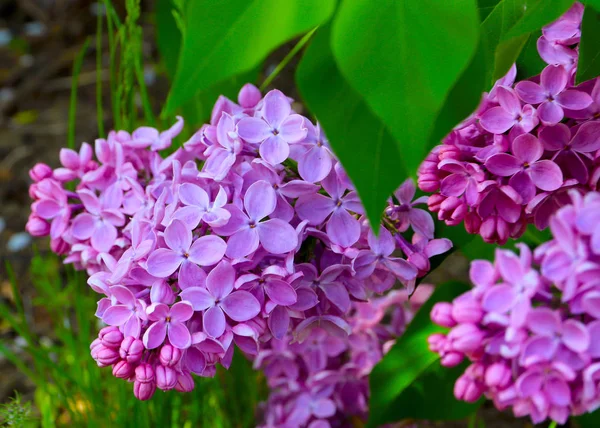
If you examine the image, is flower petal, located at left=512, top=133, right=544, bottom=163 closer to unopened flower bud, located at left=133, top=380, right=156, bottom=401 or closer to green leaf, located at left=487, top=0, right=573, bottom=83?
green leaf, located at left=487, top=0, right=573, bottom=83

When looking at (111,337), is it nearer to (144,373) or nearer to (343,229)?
(144,373)

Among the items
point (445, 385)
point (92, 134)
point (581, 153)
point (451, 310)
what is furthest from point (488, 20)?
point (92, 134)

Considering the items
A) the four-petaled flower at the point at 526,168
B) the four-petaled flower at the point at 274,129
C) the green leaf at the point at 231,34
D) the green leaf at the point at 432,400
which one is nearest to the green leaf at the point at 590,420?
the green leaf at the point at 432,400

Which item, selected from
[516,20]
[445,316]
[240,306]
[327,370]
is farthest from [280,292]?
[327,370]

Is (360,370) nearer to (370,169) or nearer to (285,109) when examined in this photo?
(285,109)

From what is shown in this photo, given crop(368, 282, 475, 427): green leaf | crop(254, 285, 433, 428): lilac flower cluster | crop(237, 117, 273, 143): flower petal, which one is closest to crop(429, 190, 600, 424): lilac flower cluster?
crop(237, 117, 273, 143): flower petal
